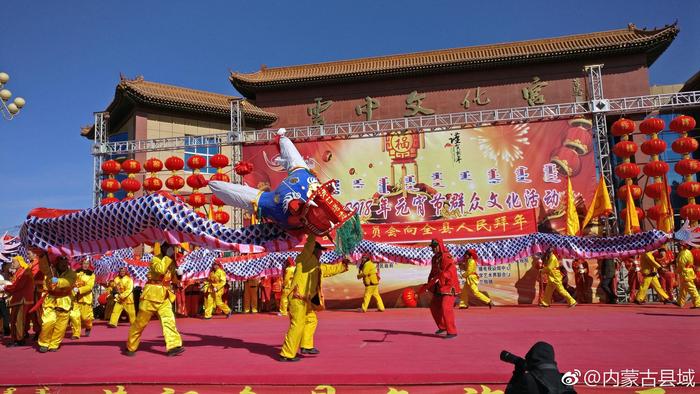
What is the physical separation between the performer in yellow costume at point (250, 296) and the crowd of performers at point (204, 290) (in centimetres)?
94

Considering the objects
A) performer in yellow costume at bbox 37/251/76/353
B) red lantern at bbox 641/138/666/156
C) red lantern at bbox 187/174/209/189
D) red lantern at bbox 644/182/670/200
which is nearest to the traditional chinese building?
red lantern at bbox 641/138/666/156

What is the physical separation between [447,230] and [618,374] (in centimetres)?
970

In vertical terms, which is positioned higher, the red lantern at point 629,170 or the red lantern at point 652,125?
the red lantern at point 652,125

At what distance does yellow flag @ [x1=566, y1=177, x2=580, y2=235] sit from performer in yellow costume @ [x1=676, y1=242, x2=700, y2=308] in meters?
2.72

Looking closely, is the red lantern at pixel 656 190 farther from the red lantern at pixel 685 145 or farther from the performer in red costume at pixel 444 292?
the performer in red costume at pixel 444 292

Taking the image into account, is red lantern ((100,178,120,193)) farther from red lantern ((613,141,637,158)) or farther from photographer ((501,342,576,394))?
photographer ((501,342,576,394))

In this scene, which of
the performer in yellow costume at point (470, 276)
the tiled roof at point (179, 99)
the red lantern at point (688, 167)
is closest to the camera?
the performer in yellow costume at point (470, 276)

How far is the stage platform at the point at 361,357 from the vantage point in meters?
4.31

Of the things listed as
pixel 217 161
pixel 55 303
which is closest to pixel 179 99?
pixel 217 161

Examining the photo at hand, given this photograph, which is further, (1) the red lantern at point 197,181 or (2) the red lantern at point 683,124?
(1) the red lantern at point 197,181

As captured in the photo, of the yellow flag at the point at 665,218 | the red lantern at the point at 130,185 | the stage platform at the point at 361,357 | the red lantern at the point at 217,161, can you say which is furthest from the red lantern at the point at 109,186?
the yellow flag at the point at 665,218

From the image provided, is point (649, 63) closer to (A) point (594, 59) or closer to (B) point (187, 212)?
(A) point (594, 59)

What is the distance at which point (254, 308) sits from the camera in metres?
13.9

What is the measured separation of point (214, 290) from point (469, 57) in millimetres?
12369
